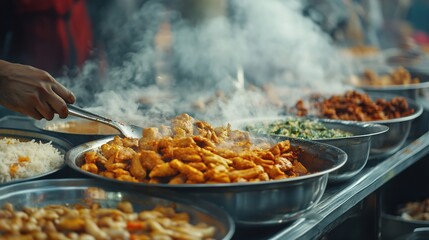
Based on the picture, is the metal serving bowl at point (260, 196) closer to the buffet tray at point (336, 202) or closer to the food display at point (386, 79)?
the buffet tray at point (336, 202)

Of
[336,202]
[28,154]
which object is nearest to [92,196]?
[28,154]

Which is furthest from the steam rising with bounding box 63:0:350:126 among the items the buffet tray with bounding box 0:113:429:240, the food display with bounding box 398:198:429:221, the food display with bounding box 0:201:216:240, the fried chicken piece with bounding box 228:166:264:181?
the food display with bounding box 0:201:216:240

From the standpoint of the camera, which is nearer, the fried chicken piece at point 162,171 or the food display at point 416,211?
the fried chicken piece at point 162,171

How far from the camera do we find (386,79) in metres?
5.12

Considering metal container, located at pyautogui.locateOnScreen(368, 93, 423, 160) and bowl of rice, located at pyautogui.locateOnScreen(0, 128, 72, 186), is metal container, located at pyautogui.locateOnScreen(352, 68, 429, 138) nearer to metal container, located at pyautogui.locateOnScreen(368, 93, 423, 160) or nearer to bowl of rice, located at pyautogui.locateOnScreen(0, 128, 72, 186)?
metal container, located at pyautogui.locateOnScreen(368, 93, 423, 160)

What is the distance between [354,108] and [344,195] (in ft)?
4.36

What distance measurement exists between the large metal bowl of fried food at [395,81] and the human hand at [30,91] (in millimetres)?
2796

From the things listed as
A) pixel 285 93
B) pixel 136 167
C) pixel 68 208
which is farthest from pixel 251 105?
pixel 68 208

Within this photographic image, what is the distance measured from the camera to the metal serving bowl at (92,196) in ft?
6.19

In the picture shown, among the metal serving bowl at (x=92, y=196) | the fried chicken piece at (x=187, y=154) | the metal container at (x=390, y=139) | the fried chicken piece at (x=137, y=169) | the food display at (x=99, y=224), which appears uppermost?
the metal container at (x=390, y=139)

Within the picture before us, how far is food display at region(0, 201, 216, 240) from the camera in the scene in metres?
1.67

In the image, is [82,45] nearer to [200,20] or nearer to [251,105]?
[200,20]

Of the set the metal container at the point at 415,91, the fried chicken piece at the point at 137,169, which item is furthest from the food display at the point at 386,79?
the fried chicken piece at the point at 137,169

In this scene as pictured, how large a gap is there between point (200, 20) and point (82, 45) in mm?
1042
